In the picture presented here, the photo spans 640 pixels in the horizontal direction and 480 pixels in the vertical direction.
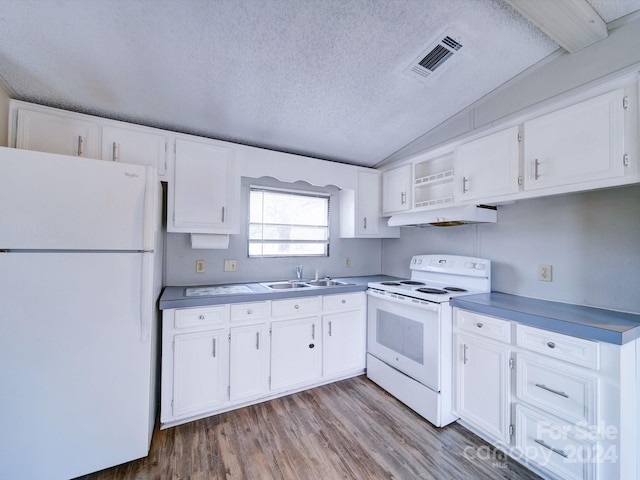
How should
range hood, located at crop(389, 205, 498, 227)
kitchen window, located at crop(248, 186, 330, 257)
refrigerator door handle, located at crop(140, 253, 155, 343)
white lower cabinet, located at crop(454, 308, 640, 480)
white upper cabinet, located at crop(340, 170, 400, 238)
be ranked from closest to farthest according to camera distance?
white lower cabinet, located at crop(454, 308, 640, 480) → refrigerator door handle, located at crop(140, 253, 155, 343) → range hood, located at crop(389, 205, 498, 227) → kitchen window, located at crop(248, 186, 330, 257) → white upper cabinet, located at crop(340, 170, 400, 238)

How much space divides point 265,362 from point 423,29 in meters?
2.57

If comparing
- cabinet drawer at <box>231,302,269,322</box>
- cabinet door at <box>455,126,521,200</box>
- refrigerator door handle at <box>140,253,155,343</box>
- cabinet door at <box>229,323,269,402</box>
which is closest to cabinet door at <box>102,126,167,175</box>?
refrigerator door handle at <box>140,253,155,343</box>

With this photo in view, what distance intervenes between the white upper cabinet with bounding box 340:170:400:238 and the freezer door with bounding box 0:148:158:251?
1983 mm

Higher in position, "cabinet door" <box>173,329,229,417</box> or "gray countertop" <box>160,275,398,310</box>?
"gray countertop" <box>160,275,398,310</box>

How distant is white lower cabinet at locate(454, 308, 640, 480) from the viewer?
4.17 feet

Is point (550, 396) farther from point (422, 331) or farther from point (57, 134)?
point (57, 134)

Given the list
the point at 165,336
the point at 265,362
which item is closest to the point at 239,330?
the point at 265,362

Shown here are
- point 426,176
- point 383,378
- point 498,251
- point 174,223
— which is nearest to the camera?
point 174,223

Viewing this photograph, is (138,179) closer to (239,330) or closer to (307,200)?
(239,330)

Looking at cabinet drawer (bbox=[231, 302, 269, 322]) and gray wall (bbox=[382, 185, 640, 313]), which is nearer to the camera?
gray wall (bbox=[382, 185, 640, 313])

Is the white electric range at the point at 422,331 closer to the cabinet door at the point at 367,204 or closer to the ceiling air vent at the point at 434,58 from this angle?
the cabinet door at the point at 367,204

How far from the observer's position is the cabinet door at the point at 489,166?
1.90m

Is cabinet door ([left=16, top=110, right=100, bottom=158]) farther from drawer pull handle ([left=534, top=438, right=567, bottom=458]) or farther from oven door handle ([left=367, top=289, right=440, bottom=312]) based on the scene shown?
drawer pull handle ([left=534, top=438, right=567, bottom=458])

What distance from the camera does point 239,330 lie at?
6.97 ft
